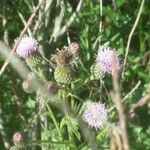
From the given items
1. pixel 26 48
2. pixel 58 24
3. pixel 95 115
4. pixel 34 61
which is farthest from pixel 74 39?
pixel 95 115

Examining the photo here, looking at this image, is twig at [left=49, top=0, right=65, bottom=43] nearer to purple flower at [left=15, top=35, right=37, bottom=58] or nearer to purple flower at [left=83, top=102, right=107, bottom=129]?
purple flower at [left=15, top=35, right=37, bottom=58]

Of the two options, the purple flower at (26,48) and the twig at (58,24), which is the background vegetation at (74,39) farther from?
the purple flower at (26,48)

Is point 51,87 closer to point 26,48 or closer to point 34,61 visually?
point 34,61

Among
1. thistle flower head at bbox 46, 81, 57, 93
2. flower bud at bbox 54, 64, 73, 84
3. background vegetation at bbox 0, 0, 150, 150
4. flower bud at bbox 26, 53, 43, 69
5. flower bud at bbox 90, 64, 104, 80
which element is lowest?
thistle flower head at bbox 46, 81, 57, 93

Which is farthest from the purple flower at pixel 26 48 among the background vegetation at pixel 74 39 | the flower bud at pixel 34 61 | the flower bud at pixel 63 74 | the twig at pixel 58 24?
the twig at pixel 58 24

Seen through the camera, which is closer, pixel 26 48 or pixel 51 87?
pixel 51 87

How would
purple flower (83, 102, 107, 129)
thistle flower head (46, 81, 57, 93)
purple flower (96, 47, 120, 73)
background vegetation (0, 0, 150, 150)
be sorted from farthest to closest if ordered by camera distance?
1. background vegetation (0, 0, 150, 150)
2. purple flower (96, 47, 120, 73)
3. purple flower (83, 102, 107, 129)
4. thistle flower head (46, 81, 57, 93)

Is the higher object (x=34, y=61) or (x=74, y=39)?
(x=74, y=39)

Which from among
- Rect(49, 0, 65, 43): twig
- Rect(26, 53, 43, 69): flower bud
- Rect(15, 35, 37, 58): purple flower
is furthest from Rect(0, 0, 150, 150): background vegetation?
Rect(26, 53, 43, 69): flower bud
